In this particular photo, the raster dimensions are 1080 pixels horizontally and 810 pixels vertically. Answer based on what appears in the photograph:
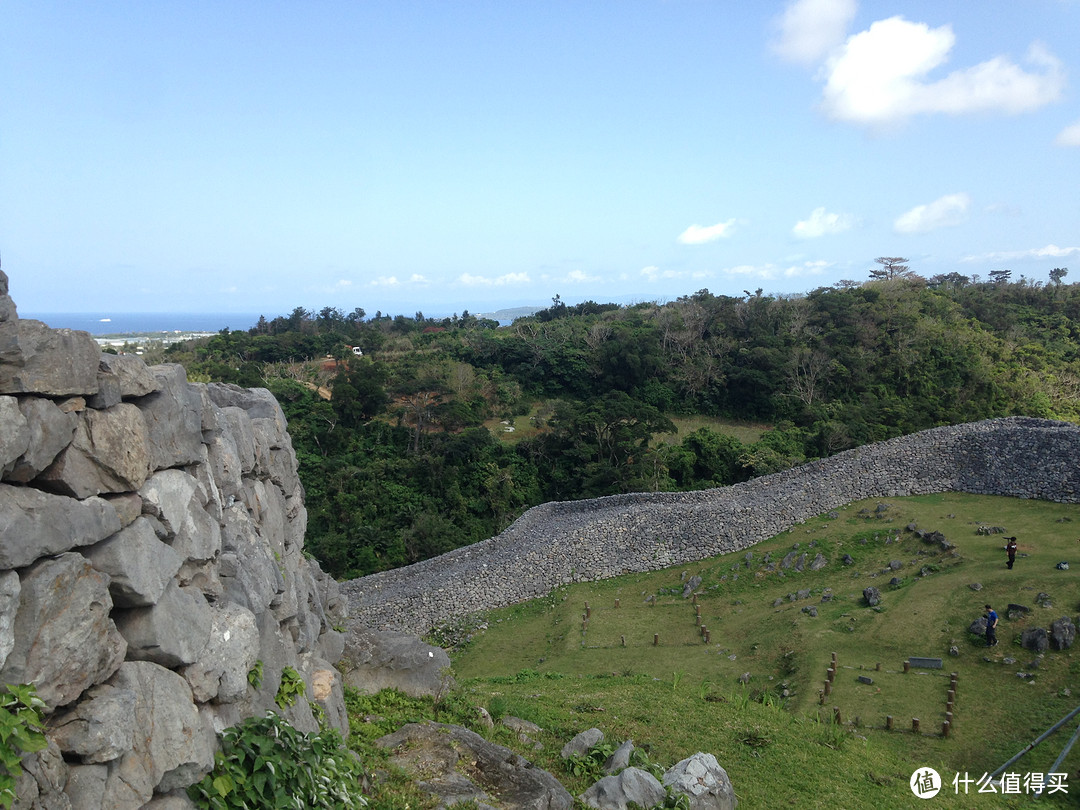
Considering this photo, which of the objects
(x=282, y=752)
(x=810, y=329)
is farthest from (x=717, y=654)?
(x=810, y=329)

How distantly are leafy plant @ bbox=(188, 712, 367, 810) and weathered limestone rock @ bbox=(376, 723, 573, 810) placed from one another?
132cm

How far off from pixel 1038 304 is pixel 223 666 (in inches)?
2369

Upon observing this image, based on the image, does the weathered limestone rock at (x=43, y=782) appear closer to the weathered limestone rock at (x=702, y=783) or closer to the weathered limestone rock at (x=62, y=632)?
the weathered limestone rock at (x=62, y=632)

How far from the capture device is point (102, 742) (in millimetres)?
3963

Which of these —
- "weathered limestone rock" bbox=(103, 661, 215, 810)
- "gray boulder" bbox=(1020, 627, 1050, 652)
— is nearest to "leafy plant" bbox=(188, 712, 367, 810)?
"weathered limestone rock" bbox=(103, 661, 215, 810)

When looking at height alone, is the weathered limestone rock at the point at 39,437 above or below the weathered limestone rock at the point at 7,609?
above

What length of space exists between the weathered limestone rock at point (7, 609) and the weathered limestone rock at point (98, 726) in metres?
0.60

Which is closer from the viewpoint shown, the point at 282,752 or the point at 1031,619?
the point at 282,752

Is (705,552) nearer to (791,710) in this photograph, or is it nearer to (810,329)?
(791,710)

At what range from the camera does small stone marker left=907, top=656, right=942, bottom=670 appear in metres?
13.0

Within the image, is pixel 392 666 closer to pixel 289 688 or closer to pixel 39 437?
pixel 289 688

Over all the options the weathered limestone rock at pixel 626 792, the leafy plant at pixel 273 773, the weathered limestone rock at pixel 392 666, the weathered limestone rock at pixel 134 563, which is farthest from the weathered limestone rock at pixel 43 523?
the weathered limestone rock at pixel 626 792

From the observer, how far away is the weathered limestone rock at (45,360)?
12.9ft

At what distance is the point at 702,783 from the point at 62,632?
731 centimetres
